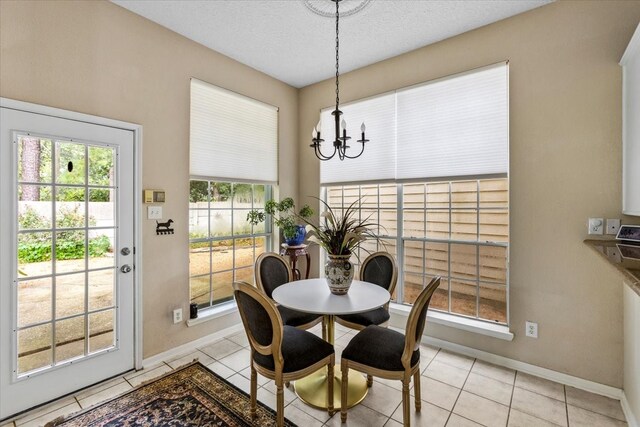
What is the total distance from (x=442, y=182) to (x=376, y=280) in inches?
47.9

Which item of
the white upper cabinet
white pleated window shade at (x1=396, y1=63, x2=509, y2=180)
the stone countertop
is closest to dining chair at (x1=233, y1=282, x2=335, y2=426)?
the stone countertop

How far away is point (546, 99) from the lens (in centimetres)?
250

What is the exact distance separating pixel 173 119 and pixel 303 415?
2.77 metres

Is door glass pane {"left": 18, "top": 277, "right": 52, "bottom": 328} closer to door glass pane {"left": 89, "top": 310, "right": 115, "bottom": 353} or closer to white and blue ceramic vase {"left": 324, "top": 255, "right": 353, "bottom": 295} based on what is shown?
door glass pane {"left": 89, "top": 310, "right": 115, "bottom": 353}

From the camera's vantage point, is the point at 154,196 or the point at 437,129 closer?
the point at 154,196

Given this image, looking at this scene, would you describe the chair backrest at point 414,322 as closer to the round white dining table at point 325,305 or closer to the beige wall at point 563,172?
the round white dining table at point 325,305

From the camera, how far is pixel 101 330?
2463 mm

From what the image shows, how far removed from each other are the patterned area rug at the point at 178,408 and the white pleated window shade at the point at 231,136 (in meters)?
1.96

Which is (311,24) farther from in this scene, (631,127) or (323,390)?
(323,390)

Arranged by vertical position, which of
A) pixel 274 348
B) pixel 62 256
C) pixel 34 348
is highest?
pixel 62 256

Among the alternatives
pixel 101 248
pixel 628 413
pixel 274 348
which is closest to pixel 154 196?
pixel 101 248

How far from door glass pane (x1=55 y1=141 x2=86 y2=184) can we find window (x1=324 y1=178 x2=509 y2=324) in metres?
2.74

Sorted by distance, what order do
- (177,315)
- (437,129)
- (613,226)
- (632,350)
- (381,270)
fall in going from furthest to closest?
(437,129), (177,315), (381,270), (613,226), (632,350)

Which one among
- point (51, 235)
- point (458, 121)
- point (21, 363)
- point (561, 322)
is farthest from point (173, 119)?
point (561, 322)
